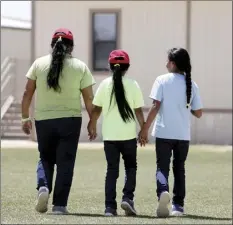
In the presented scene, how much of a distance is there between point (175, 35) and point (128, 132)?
13448 mm

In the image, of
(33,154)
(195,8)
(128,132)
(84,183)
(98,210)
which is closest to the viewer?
(128,132)

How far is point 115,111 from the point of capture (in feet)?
27.0

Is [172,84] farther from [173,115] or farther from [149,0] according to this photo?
[149,0]

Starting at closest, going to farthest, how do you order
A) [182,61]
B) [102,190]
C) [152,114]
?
Answer: 1. [152,114]
2. [182,61]
3. [102,190]

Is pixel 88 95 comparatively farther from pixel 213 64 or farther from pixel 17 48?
pixel 17 48

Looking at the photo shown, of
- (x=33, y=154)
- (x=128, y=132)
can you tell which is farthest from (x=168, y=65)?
(x=33, y=154)

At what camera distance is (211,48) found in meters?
21.3

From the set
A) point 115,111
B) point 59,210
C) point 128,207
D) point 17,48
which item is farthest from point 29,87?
point 17,48

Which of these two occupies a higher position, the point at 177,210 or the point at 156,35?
the point at 156,35

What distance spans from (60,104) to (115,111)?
0.56 metres

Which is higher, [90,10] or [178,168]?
[90,10]

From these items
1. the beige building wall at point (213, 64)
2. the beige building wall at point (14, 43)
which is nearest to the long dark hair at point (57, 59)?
the beige building wall at point (213, 64)

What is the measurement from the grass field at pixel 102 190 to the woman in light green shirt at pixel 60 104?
388mm

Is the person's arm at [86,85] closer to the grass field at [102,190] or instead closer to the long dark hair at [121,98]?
the long dark hair at [121,98]
